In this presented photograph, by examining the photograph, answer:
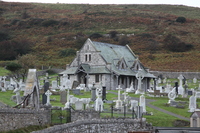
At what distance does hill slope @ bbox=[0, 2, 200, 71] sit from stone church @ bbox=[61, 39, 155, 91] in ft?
75.0

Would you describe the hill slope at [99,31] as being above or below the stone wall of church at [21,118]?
above

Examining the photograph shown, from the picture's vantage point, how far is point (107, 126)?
28453mm

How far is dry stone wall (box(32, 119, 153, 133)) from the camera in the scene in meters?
26.0

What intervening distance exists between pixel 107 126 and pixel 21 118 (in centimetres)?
654

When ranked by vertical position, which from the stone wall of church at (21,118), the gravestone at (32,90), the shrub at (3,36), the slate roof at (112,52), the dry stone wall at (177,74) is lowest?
the stone wall of church at (21,118)

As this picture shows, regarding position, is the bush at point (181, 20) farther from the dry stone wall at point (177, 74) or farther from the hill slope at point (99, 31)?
the dry stone wall at point (177, 74)

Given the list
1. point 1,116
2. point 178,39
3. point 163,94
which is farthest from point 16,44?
point 1,116

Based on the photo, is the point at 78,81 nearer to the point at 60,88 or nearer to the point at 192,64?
the point at 60,88

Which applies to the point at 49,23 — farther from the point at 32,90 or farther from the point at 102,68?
the point at 32,90

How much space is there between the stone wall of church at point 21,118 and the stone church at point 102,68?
30720 mm

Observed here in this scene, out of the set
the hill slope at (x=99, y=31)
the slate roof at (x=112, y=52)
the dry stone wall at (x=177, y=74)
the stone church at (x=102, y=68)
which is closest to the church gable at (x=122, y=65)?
the stone church at (x=102, y=68)

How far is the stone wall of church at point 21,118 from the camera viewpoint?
22438 mm

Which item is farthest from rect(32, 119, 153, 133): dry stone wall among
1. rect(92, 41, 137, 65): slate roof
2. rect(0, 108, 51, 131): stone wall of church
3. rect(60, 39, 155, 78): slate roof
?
rect(92, 41, 137, 65): slate roof

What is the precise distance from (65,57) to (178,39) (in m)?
35.3
